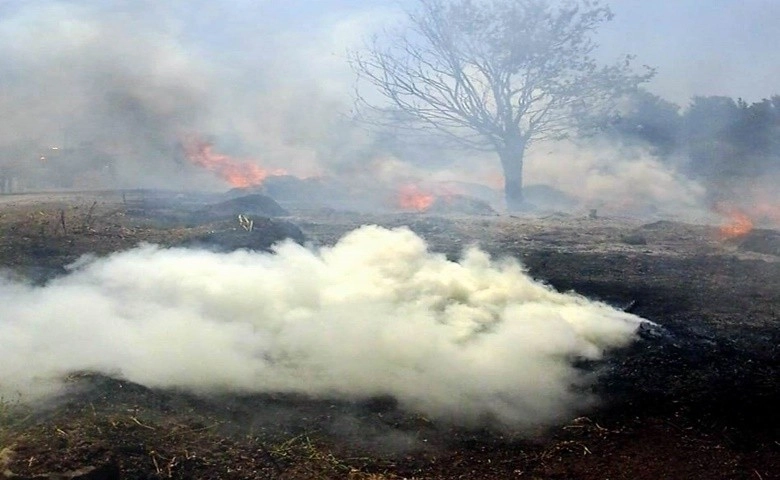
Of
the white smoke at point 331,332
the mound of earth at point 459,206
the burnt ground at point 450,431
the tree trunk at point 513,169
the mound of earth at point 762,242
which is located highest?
the tree trunk at point 513,169

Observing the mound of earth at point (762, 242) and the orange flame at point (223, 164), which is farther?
the orange flame at point (223, 164)

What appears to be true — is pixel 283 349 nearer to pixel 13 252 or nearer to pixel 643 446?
pixel 643 446

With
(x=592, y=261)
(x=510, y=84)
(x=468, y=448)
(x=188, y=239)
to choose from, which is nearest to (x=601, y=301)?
(x=592, y=261)

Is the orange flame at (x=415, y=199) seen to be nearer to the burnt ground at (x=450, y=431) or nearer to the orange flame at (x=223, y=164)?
the orange flame at (x=223, y=164)

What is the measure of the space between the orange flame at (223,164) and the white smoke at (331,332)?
18.5 m

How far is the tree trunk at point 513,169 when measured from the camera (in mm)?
23031

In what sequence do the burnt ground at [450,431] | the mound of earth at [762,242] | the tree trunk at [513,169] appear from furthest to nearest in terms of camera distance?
1. the tree trunk at [513,169]
2. the mound of earth at [762,242]
3. the burnt ground at [450,431]

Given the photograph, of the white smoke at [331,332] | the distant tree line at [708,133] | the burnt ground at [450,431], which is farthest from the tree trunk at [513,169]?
the burnt ground at [450,431]

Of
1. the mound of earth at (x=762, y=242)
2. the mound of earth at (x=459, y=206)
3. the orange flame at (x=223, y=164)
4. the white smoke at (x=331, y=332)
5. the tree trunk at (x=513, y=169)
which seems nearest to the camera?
the white smoke at (x=331, y=332)

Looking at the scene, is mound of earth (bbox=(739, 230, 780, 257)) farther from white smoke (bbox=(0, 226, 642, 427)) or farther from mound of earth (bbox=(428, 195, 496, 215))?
mound of earth (bbox=(428, 195, 496, 215))

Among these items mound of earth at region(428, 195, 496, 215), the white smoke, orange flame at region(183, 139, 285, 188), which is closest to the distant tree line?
mound of earth at region(428, 195, 496, 215)

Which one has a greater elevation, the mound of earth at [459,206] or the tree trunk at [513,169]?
the tree trunk at [513,169]

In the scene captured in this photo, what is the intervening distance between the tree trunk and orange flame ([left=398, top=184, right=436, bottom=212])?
3.25 metres

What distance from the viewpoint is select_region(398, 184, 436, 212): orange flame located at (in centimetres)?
2083
